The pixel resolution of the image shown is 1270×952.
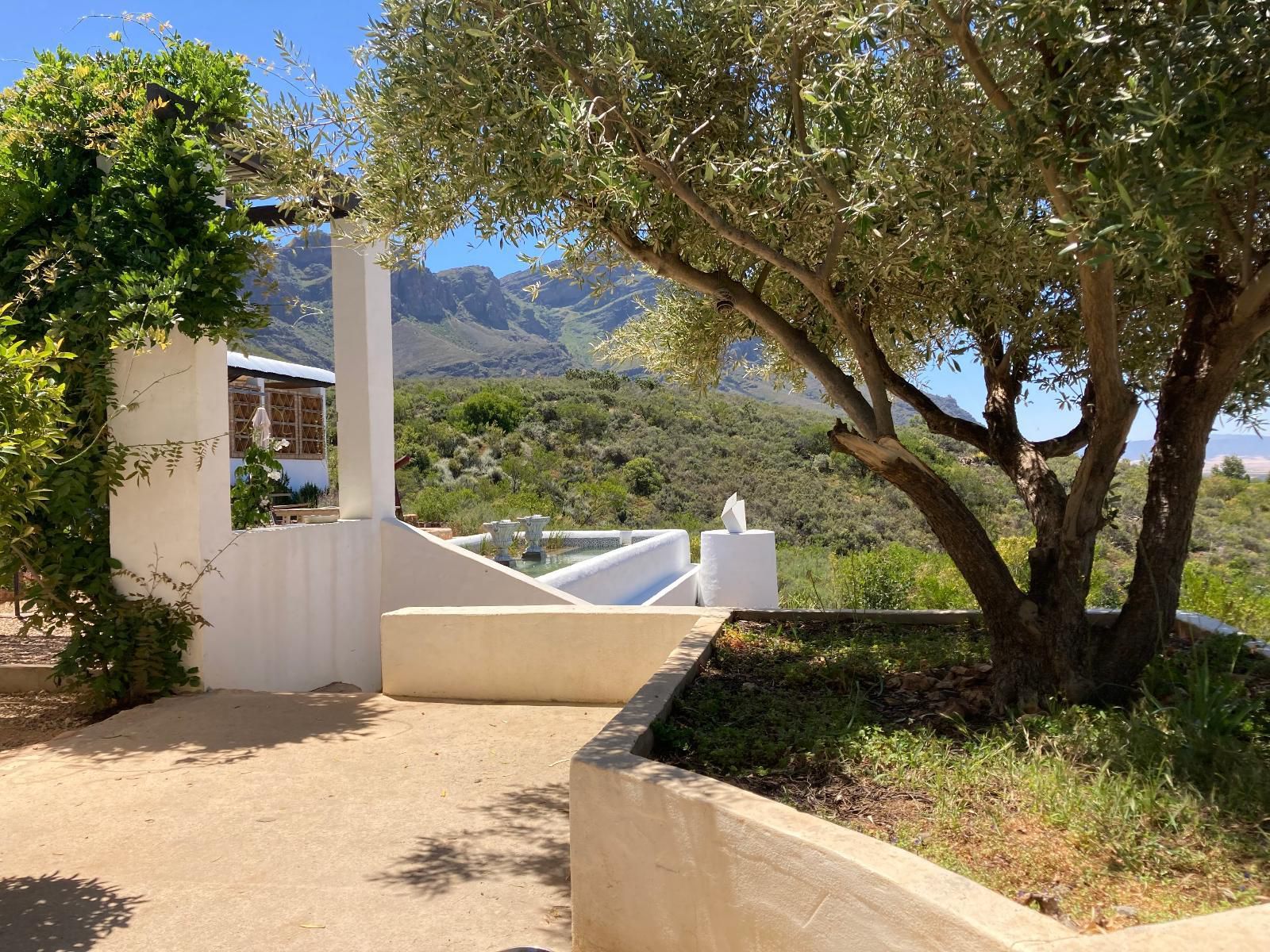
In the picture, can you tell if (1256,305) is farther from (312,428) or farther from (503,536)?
(312,428)

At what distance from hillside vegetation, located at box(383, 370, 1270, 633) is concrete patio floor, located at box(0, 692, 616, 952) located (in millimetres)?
7676

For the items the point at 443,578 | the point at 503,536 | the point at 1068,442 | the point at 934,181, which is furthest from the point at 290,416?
the point at 934,181

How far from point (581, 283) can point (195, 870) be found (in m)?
3.42

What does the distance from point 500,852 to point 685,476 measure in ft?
77.6

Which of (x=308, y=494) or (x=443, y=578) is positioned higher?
(x=308, y=494)

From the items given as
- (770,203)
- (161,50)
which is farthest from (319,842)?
(161,50)

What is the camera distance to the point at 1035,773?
3.11 meters

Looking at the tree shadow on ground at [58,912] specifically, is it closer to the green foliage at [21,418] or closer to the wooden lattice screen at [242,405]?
the green foliage at [21,418]

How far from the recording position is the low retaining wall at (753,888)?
79.1 inches

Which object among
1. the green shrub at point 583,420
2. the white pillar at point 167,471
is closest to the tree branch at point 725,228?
the white pillar at point 167,471

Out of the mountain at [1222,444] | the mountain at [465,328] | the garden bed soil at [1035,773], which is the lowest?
the garden bed soil at [1035,773]

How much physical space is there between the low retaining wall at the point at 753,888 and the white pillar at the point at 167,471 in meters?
4.00

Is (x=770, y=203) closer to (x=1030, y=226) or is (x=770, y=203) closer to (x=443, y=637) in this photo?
(x=1030, y=226)

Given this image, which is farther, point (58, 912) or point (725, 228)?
point (725, 228)
